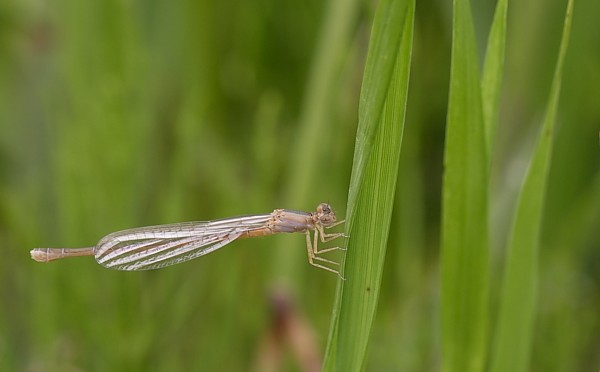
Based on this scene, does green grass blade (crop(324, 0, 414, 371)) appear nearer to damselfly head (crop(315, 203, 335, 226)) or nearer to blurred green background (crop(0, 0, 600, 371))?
damselfly head (crop(315, 203, 335, 226))

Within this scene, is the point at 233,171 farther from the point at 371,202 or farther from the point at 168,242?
the point at 371,202

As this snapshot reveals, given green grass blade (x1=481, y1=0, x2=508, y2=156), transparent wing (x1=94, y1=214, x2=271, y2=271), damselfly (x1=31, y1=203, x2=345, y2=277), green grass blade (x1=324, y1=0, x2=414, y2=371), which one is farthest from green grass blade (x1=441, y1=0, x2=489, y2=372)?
transparent wing (x1=94, y1=214, x2=271, y2=271)

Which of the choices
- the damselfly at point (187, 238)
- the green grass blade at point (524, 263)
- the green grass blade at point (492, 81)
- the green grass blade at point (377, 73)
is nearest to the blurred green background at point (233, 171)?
the damselfly at point (187, 238)

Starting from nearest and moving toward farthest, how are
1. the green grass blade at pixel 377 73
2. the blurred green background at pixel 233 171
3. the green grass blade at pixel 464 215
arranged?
1. the green grass blade at pixel 377 73
2. the green grass blade at pixel 464 215
3. the blurred green background at pixel 233 171

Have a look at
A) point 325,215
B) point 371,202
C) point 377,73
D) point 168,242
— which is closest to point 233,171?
point 168,242

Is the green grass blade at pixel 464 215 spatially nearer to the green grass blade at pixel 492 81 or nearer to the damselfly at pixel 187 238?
the green grass blade at pixel 492 81

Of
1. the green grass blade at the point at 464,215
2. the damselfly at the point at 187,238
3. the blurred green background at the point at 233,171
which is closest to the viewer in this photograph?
the green grass blade at the point at 464,215
